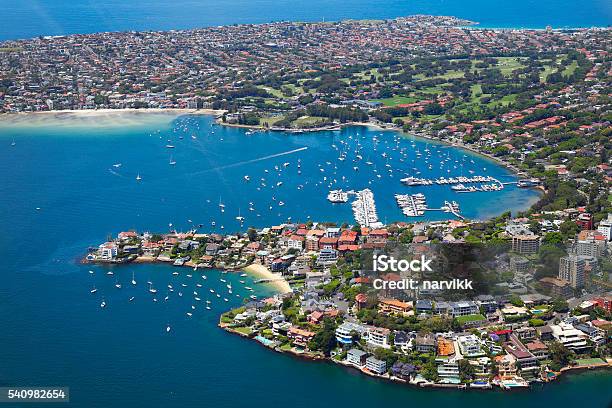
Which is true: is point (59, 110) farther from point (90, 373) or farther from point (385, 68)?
point (90, 373)

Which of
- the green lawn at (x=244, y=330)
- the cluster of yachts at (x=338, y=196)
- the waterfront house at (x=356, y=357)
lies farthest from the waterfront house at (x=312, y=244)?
the waterfront house at (x=356, y=357)

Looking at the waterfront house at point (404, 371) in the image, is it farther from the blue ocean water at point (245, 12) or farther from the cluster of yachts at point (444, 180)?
the blue ocean water at point (245, 12)

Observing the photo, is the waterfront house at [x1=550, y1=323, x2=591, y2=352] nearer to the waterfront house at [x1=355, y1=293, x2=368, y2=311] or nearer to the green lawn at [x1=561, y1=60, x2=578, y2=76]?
the waterfront house at [x1=355, y1=293, x2=368, y2=311]

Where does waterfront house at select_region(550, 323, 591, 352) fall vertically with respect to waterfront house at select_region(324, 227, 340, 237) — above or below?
below

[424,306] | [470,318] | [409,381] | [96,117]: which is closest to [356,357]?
[409,381]

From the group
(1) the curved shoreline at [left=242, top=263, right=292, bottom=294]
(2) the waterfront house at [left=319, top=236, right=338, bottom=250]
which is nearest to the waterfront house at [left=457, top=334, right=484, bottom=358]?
(1) the curved shoreline at [left=242, top=263, right=292, bottom=294]

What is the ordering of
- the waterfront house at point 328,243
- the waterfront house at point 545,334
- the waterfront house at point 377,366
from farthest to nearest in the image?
1. the waterfront house at point 328,243
2. the waterfront house at point 545,334
3. the waterfront house at point 377,366

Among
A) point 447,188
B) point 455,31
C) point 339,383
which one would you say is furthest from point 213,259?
point 455,31
